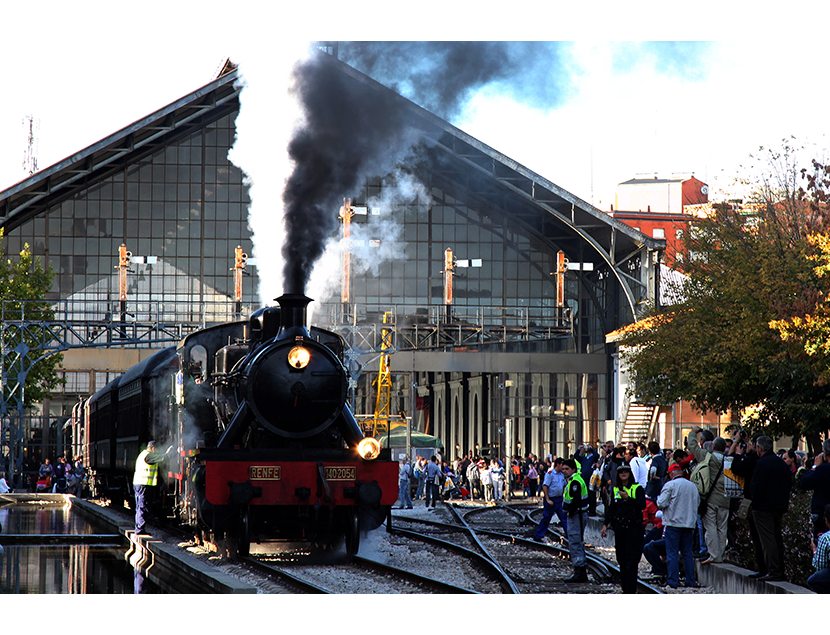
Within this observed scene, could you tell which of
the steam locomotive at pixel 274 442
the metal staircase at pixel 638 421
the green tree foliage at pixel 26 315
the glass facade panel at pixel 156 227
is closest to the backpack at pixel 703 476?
the steam locomotive at pixel 274 442

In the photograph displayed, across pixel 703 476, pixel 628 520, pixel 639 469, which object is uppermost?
pixel 703 476

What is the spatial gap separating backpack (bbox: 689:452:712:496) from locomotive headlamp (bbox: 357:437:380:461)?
3.87m

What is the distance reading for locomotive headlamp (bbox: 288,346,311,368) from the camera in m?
12.4

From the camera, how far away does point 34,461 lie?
3909 centimetres

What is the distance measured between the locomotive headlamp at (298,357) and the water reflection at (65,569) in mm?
3033

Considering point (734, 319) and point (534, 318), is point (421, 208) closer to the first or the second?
point (534, 318)

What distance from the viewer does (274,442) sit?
12844 mm

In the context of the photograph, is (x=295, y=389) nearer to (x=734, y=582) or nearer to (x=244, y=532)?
(x=244, y=532)

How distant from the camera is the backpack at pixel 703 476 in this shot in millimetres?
12344

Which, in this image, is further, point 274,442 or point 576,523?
point 274,442

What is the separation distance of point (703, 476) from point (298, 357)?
5.14 metres

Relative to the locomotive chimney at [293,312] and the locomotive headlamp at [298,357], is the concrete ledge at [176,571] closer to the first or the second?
the locomotive headlamp at [298,357]

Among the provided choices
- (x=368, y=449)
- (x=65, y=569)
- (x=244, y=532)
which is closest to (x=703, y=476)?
(x=368, y=449)

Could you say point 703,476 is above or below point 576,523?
above
